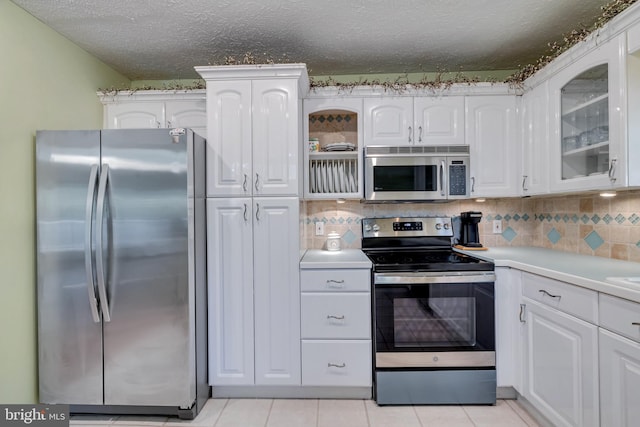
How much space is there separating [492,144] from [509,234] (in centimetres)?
83

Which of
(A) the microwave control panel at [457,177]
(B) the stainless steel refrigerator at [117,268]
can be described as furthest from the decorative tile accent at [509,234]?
(B) the stainless steel refrigerator at [117,268]

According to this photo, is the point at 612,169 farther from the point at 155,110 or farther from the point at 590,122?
the point at 155,110

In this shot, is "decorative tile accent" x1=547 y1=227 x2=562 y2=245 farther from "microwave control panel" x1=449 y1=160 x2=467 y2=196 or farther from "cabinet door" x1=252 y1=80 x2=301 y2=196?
"cabinet door" x1=252 y1=80 x2=301 y2=196

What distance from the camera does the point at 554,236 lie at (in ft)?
8.41

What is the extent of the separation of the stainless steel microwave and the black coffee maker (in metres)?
0.19

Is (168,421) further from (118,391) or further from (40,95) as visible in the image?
(40,95)

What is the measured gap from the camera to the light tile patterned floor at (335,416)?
1.89m

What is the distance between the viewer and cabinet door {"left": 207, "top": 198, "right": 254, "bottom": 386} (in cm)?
211

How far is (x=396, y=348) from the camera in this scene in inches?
81.0

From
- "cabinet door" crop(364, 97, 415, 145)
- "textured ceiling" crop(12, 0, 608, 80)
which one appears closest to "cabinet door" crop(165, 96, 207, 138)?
"textured ceiling" crop(12, 0, 608, 80)

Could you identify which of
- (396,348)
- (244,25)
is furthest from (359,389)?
(244,25)

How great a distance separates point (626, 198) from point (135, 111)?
11.4 ft

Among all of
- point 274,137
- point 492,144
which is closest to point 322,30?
point 274,137

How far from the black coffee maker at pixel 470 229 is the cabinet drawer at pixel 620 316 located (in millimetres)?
1175
